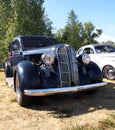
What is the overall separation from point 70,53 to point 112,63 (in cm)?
495

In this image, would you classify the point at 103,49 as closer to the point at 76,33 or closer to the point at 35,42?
the point at 35,42

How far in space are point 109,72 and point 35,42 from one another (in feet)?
14.1

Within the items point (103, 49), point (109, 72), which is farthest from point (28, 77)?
point (103, 49)

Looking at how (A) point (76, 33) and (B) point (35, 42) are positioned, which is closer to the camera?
(B) point (35, 42)

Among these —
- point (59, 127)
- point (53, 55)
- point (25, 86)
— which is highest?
point (53, 55)

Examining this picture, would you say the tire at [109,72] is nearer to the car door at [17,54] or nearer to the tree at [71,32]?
the car door at [17,54]

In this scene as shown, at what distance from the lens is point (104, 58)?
467 inches

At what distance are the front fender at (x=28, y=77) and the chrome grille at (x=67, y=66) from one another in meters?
0.68

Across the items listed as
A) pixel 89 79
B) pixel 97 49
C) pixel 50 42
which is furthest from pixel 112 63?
pixel 89 79

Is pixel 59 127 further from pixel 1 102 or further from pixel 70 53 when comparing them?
pixel 1 102

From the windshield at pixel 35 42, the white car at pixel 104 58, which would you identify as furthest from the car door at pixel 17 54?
the white car at pixel 104 58

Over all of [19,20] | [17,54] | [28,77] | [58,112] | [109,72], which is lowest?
[58,112]

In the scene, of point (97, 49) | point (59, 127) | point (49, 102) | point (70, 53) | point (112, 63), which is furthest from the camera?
point (97, 49)

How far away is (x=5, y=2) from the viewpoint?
29812mm
